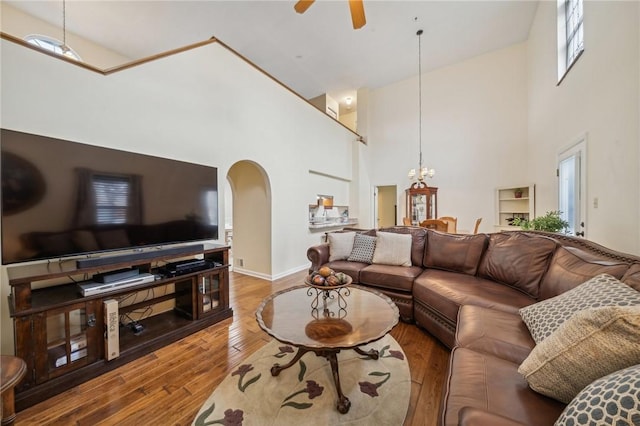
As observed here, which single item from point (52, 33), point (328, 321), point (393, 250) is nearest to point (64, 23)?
point (52, 33)

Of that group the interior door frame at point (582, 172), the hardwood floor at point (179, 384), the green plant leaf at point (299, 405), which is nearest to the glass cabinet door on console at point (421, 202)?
the interior door frame at point (582, 172)

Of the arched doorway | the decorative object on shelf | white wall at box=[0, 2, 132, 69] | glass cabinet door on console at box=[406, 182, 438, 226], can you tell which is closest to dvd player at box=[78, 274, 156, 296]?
the decorative object on shelf

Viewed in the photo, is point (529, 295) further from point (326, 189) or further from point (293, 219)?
point (326, 189)

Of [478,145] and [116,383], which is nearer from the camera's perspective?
[116,383]

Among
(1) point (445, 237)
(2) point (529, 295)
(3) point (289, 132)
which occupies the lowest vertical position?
(2) point (529, 295)

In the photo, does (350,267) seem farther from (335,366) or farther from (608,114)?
(608,114)

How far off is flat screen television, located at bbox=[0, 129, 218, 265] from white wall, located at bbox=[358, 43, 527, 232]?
5.63m

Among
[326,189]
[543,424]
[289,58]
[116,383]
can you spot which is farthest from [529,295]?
[289,58]

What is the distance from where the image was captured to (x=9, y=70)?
176 centimetres

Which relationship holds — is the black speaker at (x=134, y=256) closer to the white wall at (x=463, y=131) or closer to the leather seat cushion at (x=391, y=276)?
the leather seat cushion at (x=391, y=276)

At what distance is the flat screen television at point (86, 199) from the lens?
64.0 inches

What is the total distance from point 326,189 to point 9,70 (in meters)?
4.72

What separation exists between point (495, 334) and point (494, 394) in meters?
0.55

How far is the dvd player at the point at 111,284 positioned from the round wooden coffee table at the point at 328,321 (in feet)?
3.68
